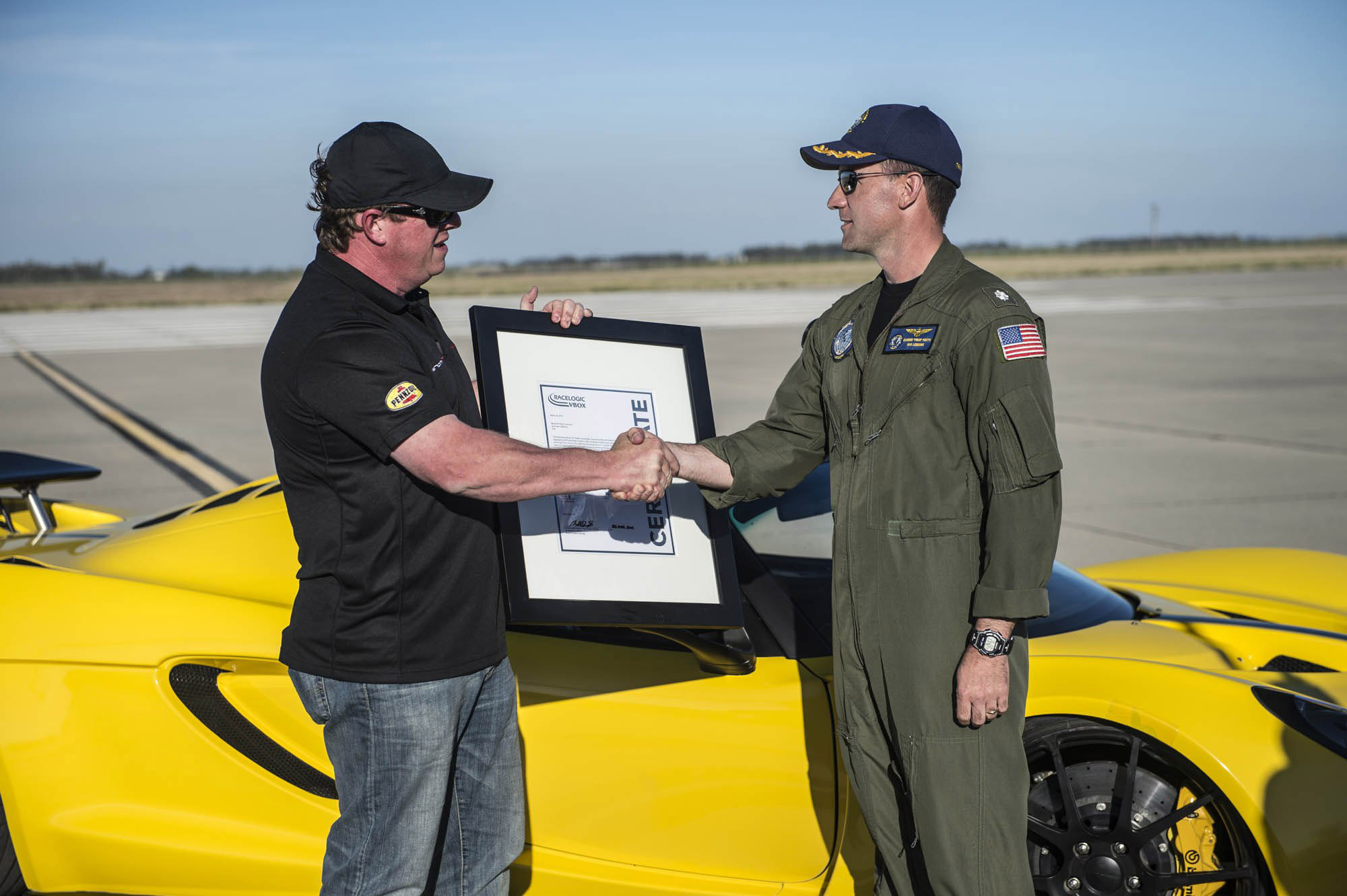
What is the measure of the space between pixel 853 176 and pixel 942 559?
2.66 ft

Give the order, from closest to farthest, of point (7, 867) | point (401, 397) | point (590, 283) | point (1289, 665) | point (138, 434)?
point (401, 397)
point (7, 867)
point (1289, 665)
point (138, 434)
point (590, 283)

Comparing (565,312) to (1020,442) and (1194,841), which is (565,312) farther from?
(1194,841)

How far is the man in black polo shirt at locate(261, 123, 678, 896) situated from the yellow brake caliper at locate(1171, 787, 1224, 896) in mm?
1405

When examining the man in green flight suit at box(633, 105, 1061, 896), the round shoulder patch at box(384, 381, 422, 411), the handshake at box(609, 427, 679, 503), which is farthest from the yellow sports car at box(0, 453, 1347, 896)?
the round shoulder patch at box(384, 381, 422, 411)

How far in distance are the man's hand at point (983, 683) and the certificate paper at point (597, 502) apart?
2.39 ft

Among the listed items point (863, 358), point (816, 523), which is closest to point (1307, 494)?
point (816, 523)

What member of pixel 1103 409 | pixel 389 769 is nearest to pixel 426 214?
pixel 389 769

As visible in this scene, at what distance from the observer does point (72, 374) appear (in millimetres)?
18078

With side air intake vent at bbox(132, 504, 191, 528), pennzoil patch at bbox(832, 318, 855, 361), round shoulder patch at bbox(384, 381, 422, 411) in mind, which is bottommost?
side air intake vent at bbox(132, 504, 191, 528)

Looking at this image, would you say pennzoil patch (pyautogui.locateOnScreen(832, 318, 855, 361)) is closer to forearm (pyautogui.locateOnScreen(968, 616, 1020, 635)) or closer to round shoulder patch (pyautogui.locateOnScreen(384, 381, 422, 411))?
forearm (pyautogui.locateOnScreen(968, 616, 1020, 635))

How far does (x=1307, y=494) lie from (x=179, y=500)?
7.61 m

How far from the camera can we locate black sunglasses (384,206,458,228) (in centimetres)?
239

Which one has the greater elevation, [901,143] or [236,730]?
[901,143]

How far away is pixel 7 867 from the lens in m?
2.98
